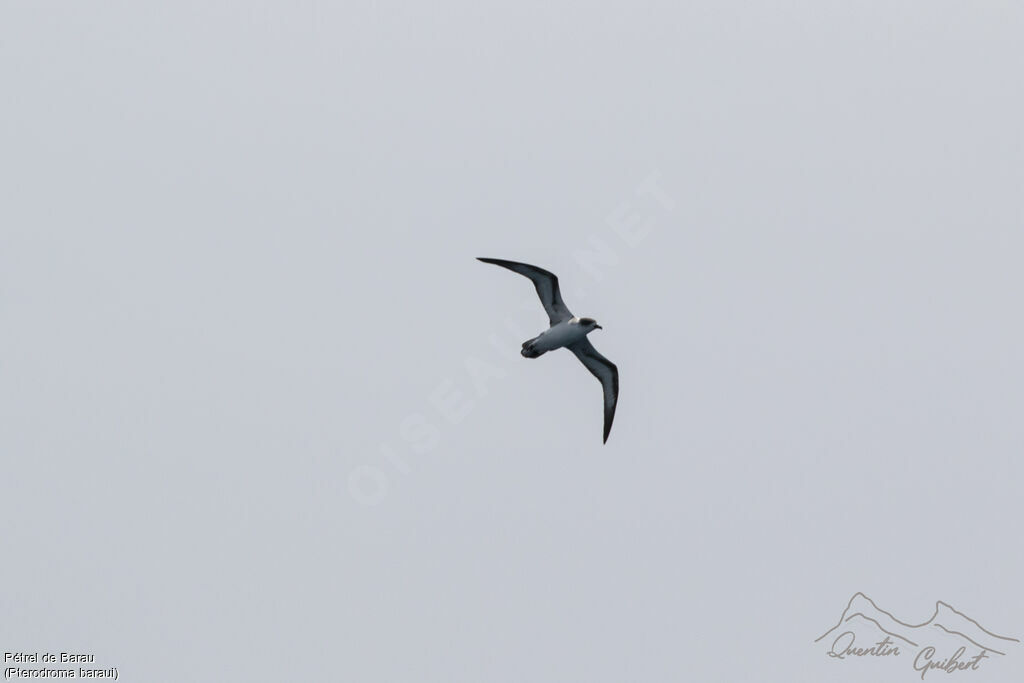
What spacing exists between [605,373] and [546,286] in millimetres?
6965

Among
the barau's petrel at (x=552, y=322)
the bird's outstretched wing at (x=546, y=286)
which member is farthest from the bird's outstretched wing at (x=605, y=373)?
the bird's outstretched wing at (x=546, y=286)

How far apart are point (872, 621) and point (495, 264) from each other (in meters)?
39.0

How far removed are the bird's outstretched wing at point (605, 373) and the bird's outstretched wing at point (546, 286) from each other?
2518 millimetres

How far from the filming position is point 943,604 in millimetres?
83500

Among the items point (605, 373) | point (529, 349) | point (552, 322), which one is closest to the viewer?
point (529, 349)

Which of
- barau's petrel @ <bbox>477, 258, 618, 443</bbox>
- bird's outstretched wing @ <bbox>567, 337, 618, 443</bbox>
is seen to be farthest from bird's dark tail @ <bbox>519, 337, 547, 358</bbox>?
bird's outstretched wing @ <bbox>567, 337, 618, 443</bbox>

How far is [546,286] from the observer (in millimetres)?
59781

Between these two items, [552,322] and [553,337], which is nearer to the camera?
[553,337]

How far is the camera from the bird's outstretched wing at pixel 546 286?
5884 centimetres

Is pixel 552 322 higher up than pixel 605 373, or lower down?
higher up

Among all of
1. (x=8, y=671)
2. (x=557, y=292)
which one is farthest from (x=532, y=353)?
(x=8, y=671)

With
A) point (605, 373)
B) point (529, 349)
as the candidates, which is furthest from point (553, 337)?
point (605, 373)

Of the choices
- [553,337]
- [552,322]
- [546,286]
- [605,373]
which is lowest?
[605,373]

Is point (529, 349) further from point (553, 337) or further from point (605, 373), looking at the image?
point (605, 373)
